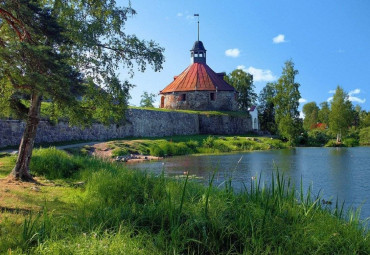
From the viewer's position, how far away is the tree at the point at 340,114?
147 feet

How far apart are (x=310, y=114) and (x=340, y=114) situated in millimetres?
47073

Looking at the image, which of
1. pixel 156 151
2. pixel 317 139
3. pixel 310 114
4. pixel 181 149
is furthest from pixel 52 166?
pixel 310 114

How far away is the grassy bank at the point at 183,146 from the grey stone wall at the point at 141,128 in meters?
1.74

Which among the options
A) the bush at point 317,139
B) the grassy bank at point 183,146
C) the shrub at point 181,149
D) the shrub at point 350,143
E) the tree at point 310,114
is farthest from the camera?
the tree at point 310,114

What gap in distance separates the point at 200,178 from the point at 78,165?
4.30 meters

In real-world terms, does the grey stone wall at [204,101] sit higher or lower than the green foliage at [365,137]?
higher

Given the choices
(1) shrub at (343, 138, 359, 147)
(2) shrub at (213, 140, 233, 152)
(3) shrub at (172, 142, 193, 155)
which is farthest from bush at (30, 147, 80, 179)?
(1) shrub at (343, 138, 359, 147)

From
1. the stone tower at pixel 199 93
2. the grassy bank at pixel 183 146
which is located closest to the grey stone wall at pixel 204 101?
the stone tower at pixel 199 93

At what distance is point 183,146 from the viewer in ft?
90.2

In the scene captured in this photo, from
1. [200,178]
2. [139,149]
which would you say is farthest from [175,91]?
[200,178]

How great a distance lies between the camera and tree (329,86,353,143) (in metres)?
44.7

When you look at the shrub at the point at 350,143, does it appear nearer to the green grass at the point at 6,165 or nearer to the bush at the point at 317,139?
the bush at the point at 317,139

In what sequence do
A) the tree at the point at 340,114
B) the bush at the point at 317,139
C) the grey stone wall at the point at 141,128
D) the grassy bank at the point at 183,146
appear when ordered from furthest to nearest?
1. the tree at the point at 340,114
2. the bush at the point at 317,139
3. the grassy bank at the point at 183,146
4. the grey stone wall at the point at 141,128

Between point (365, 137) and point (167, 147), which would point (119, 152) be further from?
point (365, 137)
